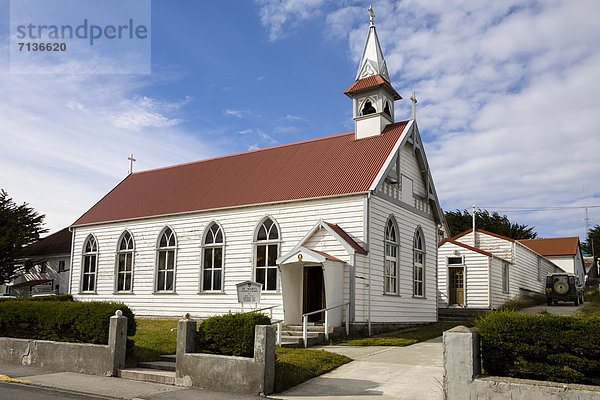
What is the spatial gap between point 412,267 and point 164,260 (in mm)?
→ 11036

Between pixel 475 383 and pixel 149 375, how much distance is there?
717 cm

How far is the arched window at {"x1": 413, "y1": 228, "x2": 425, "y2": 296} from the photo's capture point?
74.4 ft

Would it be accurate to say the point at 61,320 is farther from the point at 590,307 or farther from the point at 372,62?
the point at 590,307

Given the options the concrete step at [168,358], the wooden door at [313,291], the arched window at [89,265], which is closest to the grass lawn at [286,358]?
the concrete step at [168,358]

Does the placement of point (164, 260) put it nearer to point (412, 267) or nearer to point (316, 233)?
point (316, 233)

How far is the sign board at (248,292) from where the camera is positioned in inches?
630

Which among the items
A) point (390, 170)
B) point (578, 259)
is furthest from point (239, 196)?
point (578, 259)

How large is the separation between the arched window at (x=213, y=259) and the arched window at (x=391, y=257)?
6823 mm

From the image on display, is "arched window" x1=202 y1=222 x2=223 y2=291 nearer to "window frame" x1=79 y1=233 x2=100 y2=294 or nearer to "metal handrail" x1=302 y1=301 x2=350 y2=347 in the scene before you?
"metal handrail" x1=302 y1=301 x2=350 y2=347

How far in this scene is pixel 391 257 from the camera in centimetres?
2064

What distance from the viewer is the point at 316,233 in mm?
19344

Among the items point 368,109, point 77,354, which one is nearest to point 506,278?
point 368,109

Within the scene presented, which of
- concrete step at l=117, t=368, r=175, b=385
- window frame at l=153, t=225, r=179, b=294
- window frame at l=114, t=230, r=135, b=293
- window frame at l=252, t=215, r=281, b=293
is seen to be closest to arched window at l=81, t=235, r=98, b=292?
window frame at l=114, t=230, r=135, b=293

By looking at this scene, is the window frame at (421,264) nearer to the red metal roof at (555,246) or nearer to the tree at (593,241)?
the red metal roof at (555,246)
